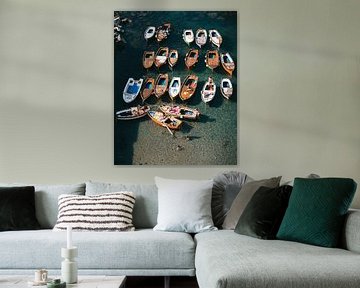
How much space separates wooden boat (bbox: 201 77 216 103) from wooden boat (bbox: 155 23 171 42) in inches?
21.2

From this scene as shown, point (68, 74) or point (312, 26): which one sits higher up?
point (312, 26)

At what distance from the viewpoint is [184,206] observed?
4.50 meters

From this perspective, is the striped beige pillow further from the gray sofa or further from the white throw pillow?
the white throw pillow

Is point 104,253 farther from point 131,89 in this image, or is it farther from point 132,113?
point 131,89

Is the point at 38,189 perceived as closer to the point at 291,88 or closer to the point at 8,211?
the point at 8,211

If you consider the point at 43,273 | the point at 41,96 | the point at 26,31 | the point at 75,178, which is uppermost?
the point at 26,31

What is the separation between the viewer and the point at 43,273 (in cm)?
301

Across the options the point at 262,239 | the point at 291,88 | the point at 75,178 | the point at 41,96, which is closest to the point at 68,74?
the point at 41,96

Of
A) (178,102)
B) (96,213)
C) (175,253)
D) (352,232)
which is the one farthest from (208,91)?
(352,232)

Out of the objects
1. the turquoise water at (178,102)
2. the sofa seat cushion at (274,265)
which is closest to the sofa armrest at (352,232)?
the sofa seat cushion at (274,265)

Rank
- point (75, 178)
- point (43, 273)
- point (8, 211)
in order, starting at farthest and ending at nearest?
point (75, 178) < point (8, 211) < point (43, 273)

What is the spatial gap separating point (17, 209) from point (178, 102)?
5.26 feet

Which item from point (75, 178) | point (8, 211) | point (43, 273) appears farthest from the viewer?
point (75, 178)

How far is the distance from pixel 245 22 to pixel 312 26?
23.0 inches
